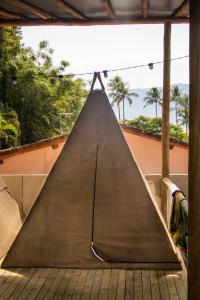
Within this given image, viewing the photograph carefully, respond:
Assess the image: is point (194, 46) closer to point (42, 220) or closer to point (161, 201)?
point (42, 220)

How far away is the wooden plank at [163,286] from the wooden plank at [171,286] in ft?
0.11

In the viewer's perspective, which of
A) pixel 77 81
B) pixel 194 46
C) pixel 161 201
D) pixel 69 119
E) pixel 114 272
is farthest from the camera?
pixel 77 81

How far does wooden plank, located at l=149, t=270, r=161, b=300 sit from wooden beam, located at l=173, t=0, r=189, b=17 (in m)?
3.00

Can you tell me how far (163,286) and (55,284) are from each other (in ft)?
3.81

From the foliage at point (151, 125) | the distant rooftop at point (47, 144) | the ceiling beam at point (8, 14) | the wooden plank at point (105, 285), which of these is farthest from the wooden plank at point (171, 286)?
the foliage at point (151, 125)

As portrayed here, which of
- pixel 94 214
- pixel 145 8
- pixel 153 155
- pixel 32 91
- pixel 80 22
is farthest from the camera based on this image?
pixel 32 91

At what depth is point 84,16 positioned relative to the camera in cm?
490

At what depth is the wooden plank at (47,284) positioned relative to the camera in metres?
4.04

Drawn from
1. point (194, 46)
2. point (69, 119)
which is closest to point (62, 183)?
point (194, 46)

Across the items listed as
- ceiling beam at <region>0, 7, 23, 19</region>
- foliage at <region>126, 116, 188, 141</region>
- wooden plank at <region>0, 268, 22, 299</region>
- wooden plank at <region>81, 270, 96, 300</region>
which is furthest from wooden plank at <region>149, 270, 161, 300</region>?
foliage at <region>126, 116, 188, 141</region>

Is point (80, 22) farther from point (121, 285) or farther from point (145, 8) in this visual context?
point (121, 285)

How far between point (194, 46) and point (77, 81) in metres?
37.7

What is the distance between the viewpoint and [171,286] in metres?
4.21

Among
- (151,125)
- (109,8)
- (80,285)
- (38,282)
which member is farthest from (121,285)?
(151,125)
